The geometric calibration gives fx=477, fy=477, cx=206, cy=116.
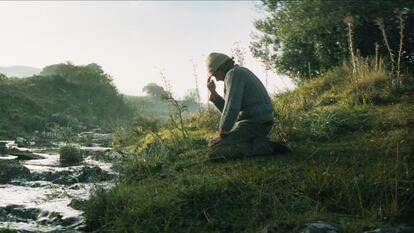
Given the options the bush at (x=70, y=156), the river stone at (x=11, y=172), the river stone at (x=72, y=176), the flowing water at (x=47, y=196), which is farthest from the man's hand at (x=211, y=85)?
the bush at (x=70, y=156)

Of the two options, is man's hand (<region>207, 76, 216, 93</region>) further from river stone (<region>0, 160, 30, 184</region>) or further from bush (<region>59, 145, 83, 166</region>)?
bush (<region>59, 145, 83, 166</region>)

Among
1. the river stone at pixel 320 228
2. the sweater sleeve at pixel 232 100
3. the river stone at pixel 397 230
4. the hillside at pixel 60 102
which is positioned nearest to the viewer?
the river stone at pixel 397 230

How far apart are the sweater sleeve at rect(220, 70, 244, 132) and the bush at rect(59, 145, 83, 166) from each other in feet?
17.6

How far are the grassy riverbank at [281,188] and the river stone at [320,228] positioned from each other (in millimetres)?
105

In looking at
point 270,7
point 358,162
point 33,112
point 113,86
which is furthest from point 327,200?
point 113,86

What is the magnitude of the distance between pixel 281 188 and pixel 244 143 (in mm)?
1984

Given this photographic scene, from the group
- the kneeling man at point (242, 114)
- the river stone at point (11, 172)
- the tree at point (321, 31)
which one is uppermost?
the tree at point (321, 31)

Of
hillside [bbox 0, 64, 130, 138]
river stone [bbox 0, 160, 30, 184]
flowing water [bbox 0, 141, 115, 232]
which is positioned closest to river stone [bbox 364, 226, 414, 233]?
flowing water [bbox 0, 141, 115, 232]

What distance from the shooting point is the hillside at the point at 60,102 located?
79.0 feet

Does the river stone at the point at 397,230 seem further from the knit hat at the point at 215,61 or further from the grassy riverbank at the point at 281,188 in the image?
the knit hat at the point at 215,61

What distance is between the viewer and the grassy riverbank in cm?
516

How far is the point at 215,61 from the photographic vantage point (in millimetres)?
7840

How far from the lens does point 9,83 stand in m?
31.8

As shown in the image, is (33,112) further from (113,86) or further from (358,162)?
(358,162)
